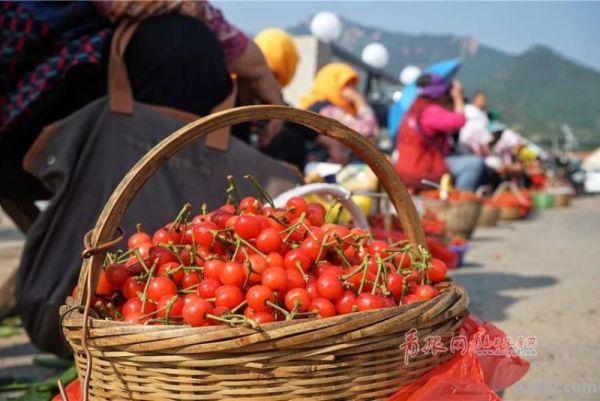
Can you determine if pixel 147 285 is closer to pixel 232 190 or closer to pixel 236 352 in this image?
pixel 236 352

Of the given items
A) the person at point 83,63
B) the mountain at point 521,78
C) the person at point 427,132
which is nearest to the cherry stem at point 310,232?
the person at point 83,63

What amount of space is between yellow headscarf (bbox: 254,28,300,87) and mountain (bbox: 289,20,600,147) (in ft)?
50.1

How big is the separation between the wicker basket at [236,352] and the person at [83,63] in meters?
1.25

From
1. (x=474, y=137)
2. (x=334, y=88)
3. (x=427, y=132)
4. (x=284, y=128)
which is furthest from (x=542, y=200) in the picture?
(x=284, y=128)

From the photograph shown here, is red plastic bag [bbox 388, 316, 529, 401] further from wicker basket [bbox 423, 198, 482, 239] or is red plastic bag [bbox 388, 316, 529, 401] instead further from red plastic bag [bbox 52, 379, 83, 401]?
wicker basket [bbox 423, 198, 482, 239]

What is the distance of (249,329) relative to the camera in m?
1.11

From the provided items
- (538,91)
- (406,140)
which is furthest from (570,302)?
(538,91)

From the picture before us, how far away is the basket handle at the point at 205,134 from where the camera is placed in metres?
1.24

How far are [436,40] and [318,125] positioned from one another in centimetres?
15728

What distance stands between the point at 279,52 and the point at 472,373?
126 inches

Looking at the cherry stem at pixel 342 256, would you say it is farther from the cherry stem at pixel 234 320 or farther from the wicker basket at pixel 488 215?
the wicker basket at pixel 488 215

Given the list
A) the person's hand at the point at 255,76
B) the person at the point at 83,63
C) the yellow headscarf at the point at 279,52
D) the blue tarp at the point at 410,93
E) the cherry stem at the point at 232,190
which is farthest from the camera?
the blue tarp at the point at 410,93

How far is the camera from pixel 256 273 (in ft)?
4.25

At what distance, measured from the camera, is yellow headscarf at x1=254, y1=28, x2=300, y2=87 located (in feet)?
13.8
